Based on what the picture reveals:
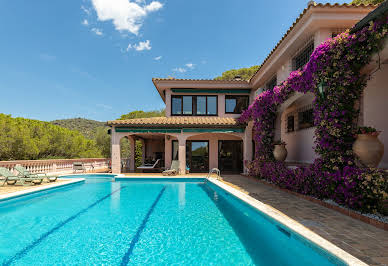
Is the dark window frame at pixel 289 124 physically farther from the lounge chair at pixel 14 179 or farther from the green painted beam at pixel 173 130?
the lounge chair at pixel 14 179

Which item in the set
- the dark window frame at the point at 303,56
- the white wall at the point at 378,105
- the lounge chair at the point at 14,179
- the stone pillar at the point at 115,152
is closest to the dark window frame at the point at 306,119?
the dark window frame at the point at 303,56

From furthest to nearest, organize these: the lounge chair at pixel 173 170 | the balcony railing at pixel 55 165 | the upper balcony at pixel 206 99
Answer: the upper balcony at pixel 206 99 < the lounge chair at pixel 173 170 < the balcony railing at pixel 55 165

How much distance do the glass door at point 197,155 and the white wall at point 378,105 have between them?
11477 mm

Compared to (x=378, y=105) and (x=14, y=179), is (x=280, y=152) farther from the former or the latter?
(x=14, y=179)

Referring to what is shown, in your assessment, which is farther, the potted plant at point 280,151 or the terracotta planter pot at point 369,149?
the potted plant at point 280,151

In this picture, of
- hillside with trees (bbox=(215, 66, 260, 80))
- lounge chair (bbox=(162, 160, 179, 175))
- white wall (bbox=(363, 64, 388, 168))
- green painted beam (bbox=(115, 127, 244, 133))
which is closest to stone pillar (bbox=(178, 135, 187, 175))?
lounge chair (bbox=(162, 160, 179, 175))

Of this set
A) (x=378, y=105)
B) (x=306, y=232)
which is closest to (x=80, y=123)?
(x=378, y=105)

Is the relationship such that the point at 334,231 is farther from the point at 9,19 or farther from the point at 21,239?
the point at 9,19

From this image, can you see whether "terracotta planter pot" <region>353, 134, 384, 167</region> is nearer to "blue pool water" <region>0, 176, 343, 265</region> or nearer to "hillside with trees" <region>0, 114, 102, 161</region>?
"blue pool water" <region>0, 176, 343, 265</region>

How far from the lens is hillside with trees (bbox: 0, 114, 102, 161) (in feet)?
61.7

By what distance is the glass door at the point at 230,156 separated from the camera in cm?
1761

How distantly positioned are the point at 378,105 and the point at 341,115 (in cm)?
282

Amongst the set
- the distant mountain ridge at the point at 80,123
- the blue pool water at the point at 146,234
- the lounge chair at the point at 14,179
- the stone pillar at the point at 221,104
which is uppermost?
the distant mountain ridge at the point at 80,123

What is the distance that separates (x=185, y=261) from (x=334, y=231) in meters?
3.13
